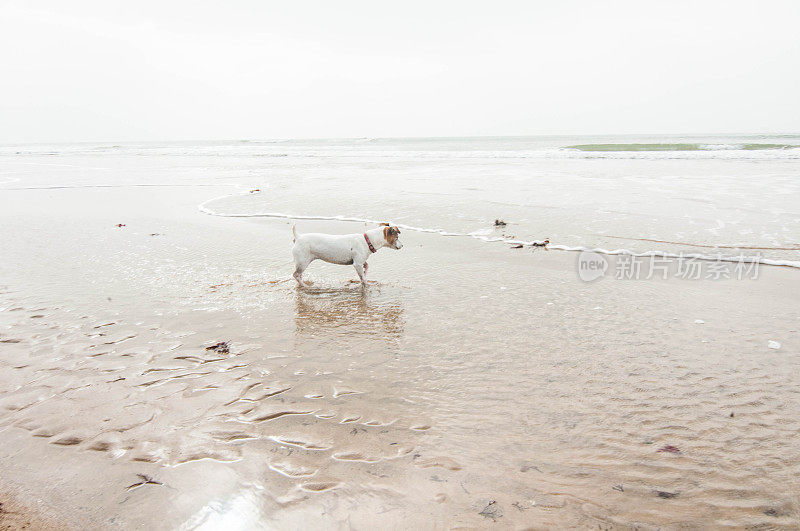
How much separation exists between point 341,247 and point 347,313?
1.44m

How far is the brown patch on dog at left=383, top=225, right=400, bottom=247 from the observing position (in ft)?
22.2

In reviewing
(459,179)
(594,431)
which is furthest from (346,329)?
(459,179)

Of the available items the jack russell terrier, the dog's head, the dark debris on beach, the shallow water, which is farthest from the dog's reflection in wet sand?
the shallow water

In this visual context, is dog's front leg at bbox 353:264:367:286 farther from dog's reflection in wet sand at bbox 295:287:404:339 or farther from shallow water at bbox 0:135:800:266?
shallow water at bbox 0:135:800:266

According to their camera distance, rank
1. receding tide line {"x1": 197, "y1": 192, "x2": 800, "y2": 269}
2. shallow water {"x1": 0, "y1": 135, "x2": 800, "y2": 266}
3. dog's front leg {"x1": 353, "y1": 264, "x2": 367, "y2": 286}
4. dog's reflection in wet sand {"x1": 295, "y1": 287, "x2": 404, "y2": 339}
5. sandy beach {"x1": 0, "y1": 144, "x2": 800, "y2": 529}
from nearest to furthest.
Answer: sandy beach {"x1": 0, "y1": 144, "x2": 800, "y2": 529} < dog's reflection in wet sand {"x1": 295, "y1": 287, "x2": 404, "y2": 339} < dog's front leg {"x1": 353, "y1": 264, "x2": 367, "y2": 286} < receding tide line {"x1": 197, "y1": 192, "x2": 800, "y2": 269} < shallow water {"x1": 0, "y1": 135, "x2": 800, "y2": 266}

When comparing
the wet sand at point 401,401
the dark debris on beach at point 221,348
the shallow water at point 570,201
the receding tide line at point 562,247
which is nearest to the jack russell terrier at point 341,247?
the wet sand at point 401,401

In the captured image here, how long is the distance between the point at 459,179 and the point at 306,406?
16530 mm

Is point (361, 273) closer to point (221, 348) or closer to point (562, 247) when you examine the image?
point (221, 348)

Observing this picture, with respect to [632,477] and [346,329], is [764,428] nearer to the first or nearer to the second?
[632,477]

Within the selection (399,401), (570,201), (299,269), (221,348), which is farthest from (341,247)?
(570,201)

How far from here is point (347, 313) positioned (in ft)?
18.6

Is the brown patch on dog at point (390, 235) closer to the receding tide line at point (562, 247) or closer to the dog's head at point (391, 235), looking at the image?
the dog's head at point (391, 235)

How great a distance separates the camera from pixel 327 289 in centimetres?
669

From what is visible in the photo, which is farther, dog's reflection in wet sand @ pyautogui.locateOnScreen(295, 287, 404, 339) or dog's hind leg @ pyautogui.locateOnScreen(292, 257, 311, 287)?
dog's hind leg @ pyautogui.locateOnScreen(292, 257, 311, 287)
